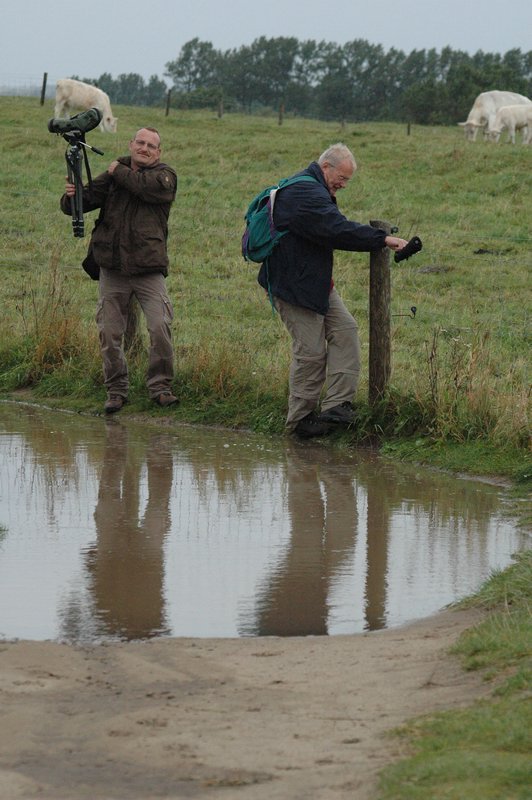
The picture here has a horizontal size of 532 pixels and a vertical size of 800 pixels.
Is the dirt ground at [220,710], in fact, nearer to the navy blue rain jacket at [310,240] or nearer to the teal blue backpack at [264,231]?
the navy blue rain jacket at [310,240]

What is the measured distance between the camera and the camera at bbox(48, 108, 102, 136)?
10156 mm

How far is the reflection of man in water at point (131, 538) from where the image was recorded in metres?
5.64

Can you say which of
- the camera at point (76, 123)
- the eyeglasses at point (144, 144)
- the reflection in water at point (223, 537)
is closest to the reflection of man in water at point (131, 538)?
the reflection in water at point (223, 537)

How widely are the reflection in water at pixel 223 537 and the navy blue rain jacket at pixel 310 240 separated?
1.17 meters

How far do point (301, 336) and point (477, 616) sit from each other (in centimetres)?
417

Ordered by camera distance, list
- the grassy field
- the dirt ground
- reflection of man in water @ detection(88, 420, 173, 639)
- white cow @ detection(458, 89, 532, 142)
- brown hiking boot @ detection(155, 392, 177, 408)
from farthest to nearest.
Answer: white cow @ detection(458, 89, 532, 142)
brown hiking boot @ detection(155, 392, 177, 408)
reflection of man in water @ detection(88, 420, 173, 639)
the grassy field
the dirt ground

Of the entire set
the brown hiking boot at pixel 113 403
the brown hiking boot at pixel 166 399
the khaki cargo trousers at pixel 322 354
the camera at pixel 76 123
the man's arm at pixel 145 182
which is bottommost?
the brown hiking boot at pixel 113 403

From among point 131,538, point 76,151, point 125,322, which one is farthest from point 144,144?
point 131,538

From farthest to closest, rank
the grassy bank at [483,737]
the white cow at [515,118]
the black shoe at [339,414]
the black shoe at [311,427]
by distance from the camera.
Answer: the white cow at [515,118] < the black shoe at [311,427] < the black shoe at [339,414] < the grassy bank at [483,737]

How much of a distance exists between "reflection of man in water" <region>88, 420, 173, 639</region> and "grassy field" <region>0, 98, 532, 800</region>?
1348 mm

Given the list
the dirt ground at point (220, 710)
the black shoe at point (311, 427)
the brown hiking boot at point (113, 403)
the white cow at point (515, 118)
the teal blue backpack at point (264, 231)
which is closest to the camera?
the dirt ground at point (220, 710)

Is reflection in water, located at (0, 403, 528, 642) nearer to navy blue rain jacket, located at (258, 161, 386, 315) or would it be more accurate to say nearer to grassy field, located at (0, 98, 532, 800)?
grassy field, located at (0, 98, 532, 800)

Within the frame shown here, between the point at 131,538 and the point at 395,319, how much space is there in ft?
Answer: 25.8

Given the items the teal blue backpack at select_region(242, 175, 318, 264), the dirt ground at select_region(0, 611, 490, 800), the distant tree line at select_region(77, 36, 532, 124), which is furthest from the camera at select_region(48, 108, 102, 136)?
the distant tree line at select_region(77, 36, 532, 124)
